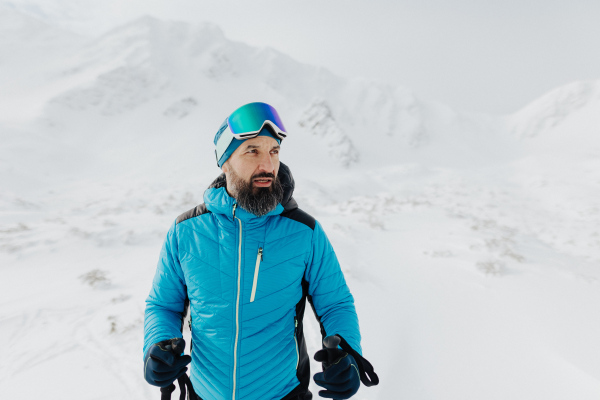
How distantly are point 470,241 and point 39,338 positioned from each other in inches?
280

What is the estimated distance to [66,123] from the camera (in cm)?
2069

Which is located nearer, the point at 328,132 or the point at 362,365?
the point at 362,365

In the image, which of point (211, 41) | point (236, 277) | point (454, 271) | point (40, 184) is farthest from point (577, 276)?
point (211, 41)

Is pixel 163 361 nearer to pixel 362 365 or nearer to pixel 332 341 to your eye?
pixel 332 341

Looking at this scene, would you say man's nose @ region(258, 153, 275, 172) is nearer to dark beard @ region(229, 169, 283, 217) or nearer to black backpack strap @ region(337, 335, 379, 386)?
dark beard @ region(229, 169, 283, 217)

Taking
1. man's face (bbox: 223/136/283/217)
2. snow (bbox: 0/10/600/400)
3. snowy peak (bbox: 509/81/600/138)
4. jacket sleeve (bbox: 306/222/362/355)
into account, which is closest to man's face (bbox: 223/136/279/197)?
man's face (bbox: 223/136/283/217)

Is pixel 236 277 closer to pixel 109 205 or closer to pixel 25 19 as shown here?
pixel 109 205

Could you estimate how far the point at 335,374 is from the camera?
1.39 meters

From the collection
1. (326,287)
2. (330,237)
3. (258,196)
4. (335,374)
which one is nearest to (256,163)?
(258,196)

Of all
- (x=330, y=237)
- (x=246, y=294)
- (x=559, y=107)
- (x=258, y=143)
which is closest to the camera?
(x=246, y=294)

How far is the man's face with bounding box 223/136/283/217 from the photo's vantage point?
1549 millimetres

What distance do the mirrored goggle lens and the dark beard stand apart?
265 mm

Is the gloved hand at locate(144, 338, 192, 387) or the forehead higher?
the forehead

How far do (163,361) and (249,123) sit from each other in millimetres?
1332
